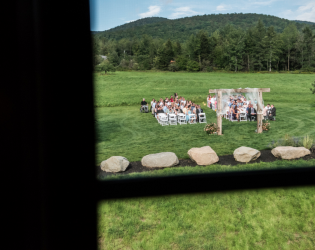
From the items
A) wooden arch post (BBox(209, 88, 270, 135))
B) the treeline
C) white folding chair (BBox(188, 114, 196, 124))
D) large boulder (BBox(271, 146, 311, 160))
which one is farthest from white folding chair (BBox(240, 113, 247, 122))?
the treeline

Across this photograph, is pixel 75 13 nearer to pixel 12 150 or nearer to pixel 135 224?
pixel 12 150

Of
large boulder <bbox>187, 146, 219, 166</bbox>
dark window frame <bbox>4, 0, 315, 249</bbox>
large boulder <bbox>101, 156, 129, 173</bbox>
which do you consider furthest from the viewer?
large boulder <bbox>187, 146, 219, 166</bbox>

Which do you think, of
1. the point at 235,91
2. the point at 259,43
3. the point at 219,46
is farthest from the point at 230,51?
the point at 235,91

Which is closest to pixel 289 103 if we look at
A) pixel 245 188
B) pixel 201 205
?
pixel 201 205

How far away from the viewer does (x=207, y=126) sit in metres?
7.64

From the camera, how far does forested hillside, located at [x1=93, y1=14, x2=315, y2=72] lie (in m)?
12.1

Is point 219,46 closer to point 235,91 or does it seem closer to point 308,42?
point 308,42

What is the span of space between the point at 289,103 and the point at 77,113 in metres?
14.2

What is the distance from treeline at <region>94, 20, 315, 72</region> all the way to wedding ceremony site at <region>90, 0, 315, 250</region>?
0.06 meters

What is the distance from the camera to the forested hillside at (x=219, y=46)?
39.7 feet

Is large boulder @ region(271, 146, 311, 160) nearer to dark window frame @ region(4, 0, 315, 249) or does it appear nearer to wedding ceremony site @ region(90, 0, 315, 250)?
wedding ceremony site @ region(90, 0, 315, 250)

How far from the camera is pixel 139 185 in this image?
0.36m

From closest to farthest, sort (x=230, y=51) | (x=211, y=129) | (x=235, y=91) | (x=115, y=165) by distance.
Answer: (x=115, y=165) < (x=235, y=91) < (x=211, y=129) < (x=230, y=51)

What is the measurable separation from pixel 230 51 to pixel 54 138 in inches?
542
